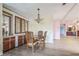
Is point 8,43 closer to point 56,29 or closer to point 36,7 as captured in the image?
point 36,7

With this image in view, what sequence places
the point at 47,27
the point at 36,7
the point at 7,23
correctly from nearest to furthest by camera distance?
the point at 7,23 → the point at 36,7 → the point at 47,27

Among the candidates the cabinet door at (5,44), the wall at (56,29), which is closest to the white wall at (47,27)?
the wall at (56,29)

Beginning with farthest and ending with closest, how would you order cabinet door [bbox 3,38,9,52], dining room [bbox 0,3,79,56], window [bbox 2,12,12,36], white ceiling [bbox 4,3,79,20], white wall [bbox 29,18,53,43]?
white wall [bbox 29,18,53,43] → white ceiling [bbox 4,3,79,20] → window [bbox 2,12,12,36] → dining room [bbox 0,3,79,56] → cabinet door [bbox 3,38,9,52]

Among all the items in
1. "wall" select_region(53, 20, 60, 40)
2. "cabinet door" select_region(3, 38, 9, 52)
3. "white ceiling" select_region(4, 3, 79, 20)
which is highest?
"white ceiling" select_region(4, 3, 79, 20)

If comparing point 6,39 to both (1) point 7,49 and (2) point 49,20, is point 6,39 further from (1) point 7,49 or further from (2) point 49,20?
(2) point 49,20

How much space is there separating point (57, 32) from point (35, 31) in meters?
4.41

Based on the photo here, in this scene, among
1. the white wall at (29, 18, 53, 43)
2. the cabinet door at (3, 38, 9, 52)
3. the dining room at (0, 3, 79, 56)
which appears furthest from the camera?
the white wall at (29, 18, 53, 43)

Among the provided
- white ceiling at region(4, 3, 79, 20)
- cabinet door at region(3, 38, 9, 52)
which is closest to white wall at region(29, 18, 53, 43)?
white ceiling at region(4, 3, 79, 20)

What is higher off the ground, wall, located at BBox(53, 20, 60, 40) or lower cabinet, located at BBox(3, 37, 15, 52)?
wall, located at BBox(53, 20, 60, 40)

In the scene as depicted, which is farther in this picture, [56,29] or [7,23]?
[56,29]

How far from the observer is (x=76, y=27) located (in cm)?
2272

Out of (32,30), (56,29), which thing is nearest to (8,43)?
(32,30)

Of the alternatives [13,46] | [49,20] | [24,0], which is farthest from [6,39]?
[49,20]

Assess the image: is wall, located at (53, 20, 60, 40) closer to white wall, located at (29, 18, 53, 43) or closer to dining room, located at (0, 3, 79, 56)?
dining room, located at (0, 3, 79, 56)
